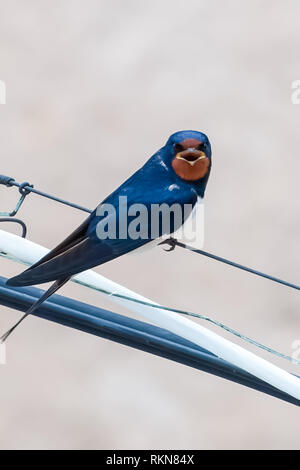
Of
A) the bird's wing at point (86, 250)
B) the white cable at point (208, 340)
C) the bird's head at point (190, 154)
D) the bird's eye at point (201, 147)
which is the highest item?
the bird's head at point (190, 154)

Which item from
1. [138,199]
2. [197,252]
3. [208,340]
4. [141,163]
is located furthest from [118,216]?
[141,163]

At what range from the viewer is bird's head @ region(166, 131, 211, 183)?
→ 2.40 m

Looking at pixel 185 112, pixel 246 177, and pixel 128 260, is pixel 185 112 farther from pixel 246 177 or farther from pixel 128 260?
pixel 128 260

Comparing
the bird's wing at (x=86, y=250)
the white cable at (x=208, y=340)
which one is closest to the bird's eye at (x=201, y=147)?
the bird's wing at (x=86, y=250)

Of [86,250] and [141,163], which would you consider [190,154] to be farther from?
[141,163]

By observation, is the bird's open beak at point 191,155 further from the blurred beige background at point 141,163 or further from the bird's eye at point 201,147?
the blurred beige background at point 141,163

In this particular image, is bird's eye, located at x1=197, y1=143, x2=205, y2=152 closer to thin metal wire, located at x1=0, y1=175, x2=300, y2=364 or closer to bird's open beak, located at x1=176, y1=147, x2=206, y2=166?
bird's open beak, located at x1=176, y1=147, x2=206, y2=166

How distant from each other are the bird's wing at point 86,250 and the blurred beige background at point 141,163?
2533 mm

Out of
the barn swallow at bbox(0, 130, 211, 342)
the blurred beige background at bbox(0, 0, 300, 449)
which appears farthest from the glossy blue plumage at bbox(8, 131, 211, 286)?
the blurred beige background at bbox(0, 0, 300, 449)

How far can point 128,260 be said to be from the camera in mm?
6531

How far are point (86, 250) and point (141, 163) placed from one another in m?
5.18

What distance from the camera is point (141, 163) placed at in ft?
24.3

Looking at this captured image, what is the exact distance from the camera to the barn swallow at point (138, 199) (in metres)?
2.15

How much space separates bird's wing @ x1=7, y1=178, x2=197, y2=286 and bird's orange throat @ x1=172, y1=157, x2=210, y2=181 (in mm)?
39
